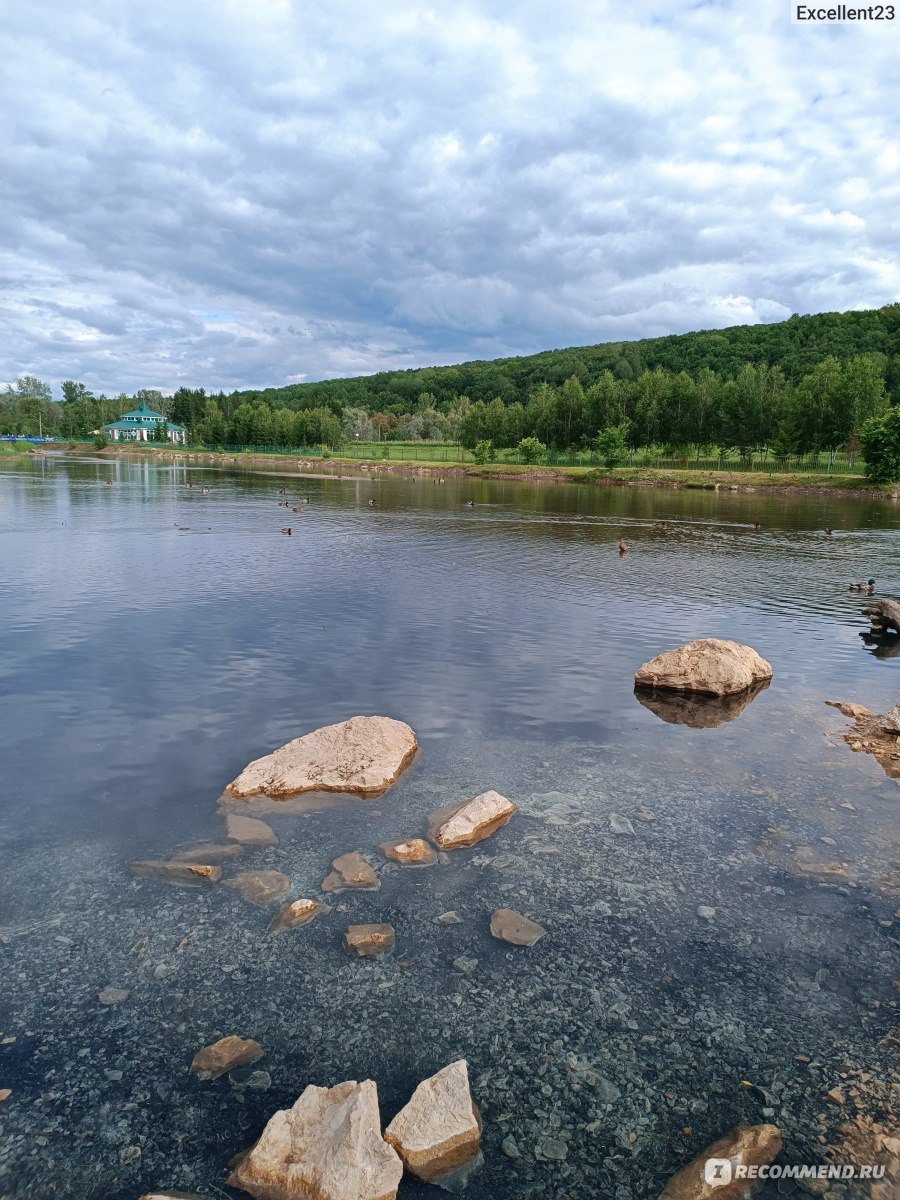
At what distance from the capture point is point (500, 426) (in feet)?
632

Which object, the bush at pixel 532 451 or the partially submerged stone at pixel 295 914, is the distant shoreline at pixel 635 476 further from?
the partially submerged stone at pixel 295 914

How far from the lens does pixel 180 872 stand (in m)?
11.9

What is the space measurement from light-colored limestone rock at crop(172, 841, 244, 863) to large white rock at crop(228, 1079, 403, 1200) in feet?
18.7

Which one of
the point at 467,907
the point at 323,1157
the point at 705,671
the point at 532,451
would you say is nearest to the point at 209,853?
the point at 467,907

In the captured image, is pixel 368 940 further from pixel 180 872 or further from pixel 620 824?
pixel 620 824

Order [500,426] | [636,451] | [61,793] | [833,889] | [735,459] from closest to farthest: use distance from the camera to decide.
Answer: [833,889] < [61,793] < [735,459] < [636,451] < [500,426]

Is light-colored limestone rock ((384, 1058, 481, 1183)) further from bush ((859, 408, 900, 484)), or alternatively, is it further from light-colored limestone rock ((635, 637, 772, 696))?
bush ((859, 408, 900, 484))

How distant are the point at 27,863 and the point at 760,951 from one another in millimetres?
12041

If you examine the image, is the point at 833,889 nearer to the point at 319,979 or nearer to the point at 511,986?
the point at 511,986

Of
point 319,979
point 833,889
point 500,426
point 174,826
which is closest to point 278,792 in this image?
point 174,826

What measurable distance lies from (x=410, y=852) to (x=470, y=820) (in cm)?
143

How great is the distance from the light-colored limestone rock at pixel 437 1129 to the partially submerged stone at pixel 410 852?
4.78 m

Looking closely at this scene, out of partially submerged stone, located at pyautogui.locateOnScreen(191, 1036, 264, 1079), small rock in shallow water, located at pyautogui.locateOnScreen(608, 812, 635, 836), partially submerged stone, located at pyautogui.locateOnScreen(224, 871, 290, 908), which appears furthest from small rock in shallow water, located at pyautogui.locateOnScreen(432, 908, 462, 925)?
small rock in shallow water, located at pyautogui.locateOnScreen(608, 812, 635, 836)

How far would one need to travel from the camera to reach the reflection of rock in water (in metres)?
20.2
